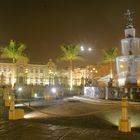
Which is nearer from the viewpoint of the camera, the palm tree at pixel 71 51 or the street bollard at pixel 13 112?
the street bollard at pixel 13 112

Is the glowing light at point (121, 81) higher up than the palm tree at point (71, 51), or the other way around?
the palm tree at point (71, 51)

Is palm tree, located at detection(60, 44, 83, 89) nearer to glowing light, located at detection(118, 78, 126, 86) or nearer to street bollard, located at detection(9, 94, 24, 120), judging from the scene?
glowing light, located at detection(118, 78, 126, 86)

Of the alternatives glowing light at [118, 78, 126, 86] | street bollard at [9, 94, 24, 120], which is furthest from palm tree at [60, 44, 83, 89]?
street bollard at [9, 94, 24, 120]

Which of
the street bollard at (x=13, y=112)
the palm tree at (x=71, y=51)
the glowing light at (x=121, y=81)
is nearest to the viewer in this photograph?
the street bollard at (x=13, y=112)

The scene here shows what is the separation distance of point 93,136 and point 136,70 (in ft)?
A: 77.3

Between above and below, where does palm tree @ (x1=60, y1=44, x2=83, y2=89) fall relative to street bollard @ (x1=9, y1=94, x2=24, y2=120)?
above

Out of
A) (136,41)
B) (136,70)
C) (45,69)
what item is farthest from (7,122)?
(45,69)

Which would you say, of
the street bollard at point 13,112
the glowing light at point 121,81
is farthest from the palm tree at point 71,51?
the street bollard at point 13,112

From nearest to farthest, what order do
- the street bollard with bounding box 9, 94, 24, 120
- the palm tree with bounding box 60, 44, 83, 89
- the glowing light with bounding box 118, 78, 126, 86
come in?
the street bollard with bounding box 9, 94, 24, 120 < the glowing light with bounding box 118, 78, 126, 86 < the palm tree with bounding box 60, 44, 83, 89

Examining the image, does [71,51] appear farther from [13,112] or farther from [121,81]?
[13,112]

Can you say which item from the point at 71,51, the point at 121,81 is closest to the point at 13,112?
the point at 121,81

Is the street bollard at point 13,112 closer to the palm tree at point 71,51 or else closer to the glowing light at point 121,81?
the glowing light at point 121,81

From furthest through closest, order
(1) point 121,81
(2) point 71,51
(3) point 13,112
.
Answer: (2) point 71,51 < (1) point 121,81 < (3) point 13,112

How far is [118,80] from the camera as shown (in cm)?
3234
